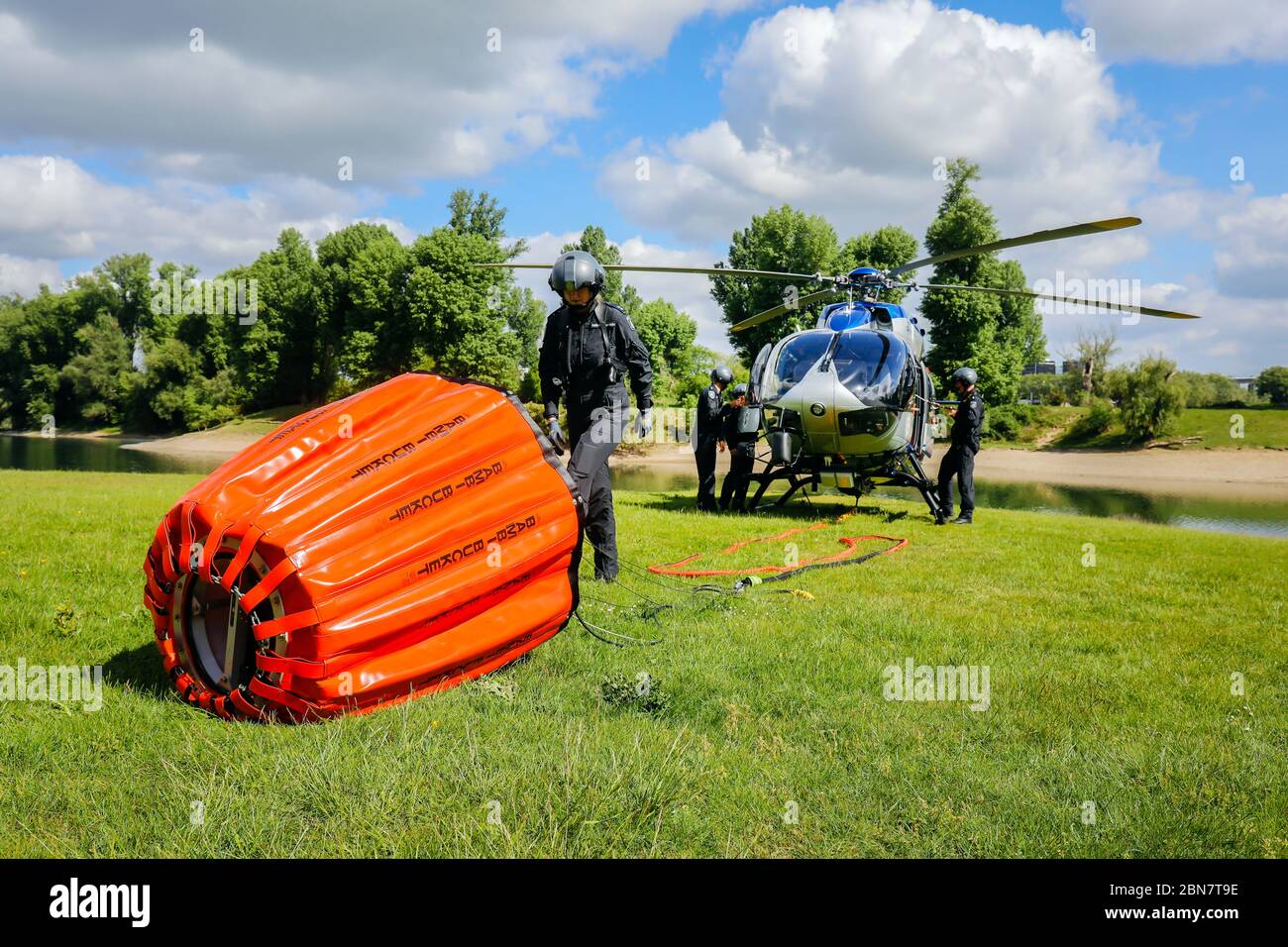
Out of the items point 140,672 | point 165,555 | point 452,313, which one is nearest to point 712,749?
point 165,555

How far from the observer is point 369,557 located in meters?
3.90

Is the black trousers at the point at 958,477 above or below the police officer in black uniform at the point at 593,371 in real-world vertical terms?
below

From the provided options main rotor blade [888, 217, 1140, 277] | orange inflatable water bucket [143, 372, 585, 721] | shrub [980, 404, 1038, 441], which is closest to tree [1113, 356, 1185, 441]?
shrub [980, 404, 1038, 441]

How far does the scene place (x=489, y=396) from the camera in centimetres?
488

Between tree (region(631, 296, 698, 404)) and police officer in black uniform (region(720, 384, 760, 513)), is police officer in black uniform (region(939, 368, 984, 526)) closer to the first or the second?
police officer in black uniform (region(720, 384, 760, 513))

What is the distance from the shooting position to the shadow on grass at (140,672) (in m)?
4.31

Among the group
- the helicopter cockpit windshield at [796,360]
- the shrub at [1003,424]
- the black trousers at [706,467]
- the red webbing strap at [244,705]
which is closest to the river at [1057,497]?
the black trousers at [706,467]

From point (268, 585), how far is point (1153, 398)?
52831mm

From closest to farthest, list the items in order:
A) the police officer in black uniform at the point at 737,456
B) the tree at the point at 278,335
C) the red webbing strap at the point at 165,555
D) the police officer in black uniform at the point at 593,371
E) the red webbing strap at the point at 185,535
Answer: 1. the red webbing strap at the point at 185,535
2. the red webbing strap at the point at 165,555
3. the police officer in black uniform at the point at 593,371
4. the police officer in black uniform at the point at 737,456
5. the tree at the point at 278,335

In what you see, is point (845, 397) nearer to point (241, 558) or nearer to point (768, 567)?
point (768, 567)

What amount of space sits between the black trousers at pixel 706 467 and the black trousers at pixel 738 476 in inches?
10.6

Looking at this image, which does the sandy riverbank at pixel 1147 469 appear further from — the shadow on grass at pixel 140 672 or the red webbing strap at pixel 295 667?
the red webbing strap at pixel 295 667

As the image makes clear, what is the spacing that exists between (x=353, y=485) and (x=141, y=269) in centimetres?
9511
